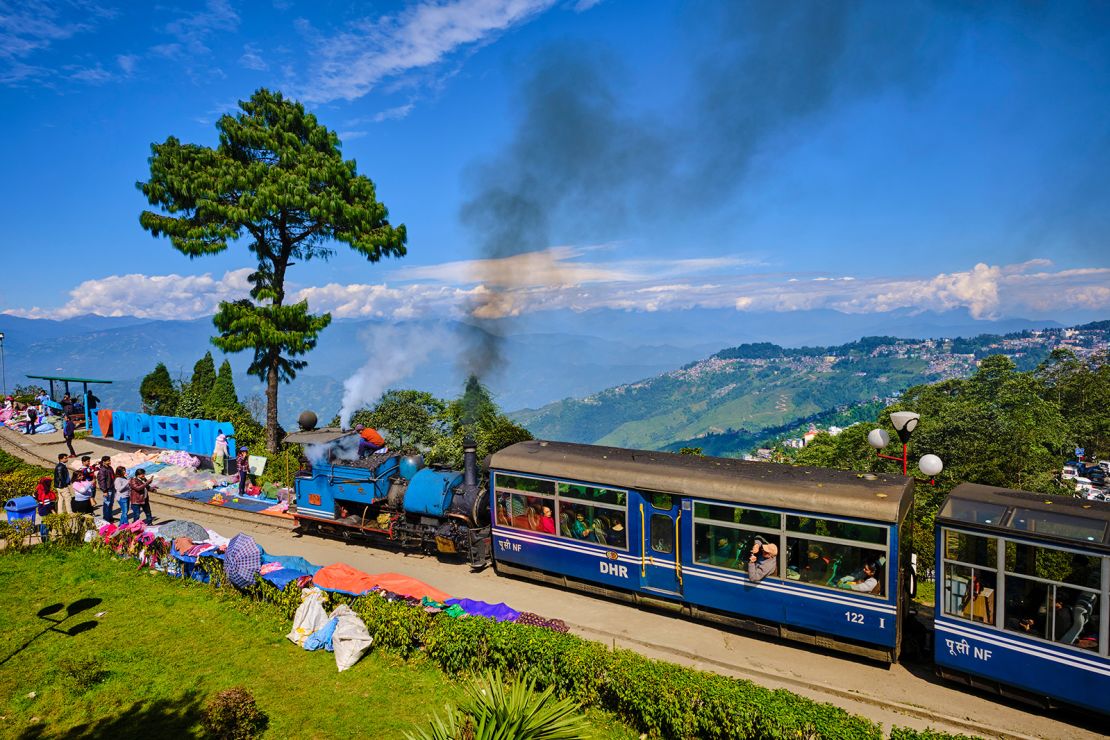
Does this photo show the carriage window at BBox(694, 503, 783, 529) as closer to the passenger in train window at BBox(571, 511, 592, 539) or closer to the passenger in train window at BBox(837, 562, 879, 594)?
the passenger in train window at BBox(837, 562, 879, 594)

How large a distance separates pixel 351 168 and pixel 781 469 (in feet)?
68.7

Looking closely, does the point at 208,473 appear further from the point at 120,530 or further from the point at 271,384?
the point at 120,530

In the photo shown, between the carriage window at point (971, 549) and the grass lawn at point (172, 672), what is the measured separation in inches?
216

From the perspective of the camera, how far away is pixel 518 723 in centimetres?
671

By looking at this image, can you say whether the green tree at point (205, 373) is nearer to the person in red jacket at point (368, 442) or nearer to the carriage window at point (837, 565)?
the person in red jacket at point (368, 442)

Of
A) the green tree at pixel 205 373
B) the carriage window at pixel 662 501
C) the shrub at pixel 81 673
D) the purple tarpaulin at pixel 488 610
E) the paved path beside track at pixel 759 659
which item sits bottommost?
the paved path beside track at pixel 759 659

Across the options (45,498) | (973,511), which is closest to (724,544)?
(973,511)

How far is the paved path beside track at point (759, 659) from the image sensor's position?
30.0ft

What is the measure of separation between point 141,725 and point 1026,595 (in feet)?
42.1

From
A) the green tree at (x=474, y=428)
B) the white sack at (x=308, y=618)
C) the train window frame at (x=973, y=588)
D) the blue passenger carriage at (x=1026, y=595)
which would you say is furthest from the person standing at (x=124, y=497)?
the blue passenger carriage at (x=1026, y=595)

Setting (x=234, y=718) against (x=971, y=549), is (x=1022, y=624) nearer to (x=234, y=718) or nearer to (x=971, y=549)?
(x=971, y=549)

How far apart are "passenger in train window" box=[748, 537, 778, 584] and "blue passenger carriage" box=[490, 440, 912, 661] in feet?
0.32

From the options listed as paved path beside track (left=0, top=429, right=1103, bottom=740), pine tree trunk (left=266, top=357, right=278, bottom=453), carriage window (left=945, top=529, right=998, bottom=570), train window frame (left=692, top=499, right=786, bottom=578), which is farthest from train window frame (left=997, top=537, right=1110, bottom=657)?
pine tree trunk (left=266, top=357, right=278, bottom=453)

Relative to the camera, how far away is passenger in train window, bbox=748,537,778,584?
11078 mm
